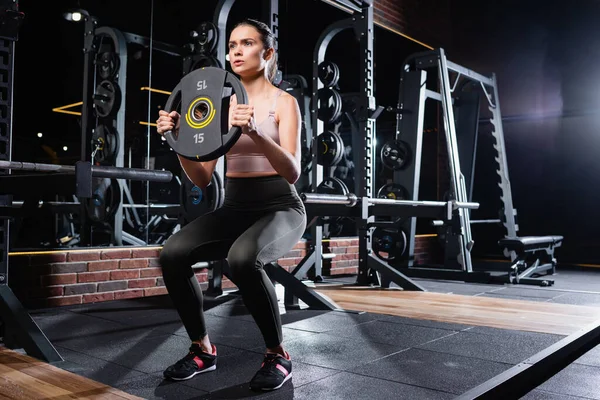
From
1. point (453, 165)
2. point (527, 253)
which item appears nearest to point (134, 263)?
point (453, 165)

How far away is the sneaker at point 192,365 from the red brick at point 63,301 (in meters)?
1.67

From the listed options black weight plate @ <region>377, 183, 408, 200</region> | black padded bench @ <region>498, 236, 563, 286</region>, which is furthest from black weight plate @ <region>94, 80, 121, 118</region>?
black padded bench @ <region>498, 236, 563, 286</region>

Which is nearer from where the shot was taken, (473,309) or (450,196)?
(473,309)

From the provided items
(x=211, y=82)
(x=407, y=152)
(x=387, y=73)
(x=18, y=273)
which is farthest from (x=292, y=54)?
(x=211, y=82)

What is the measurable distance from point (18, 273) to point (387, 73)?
5389 millimetres

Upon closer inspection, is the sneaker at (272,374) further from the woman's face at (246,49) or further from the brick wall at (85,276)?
the brick wall at (85,276)

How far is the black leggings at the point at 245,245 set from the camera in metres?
1.74

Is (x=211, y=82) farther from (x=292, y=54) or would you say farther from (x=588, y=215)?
(x=588, y=215)

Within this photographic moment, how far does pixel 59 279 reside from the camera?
3275 mm

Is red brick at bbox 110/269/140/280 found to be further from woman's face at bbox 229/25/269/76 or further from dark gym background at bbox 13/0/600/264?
dark gym background at bbox 13/0/600/264

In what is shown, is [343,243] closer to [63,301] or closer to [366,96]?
[366,96]

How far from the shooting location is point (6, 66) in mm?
2324

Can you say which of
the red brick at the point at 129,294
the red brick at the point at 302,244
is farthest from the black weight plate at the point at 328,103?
the red brick at the point at 129,294

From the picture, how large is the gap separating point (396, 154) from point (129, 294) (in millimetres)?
2654
